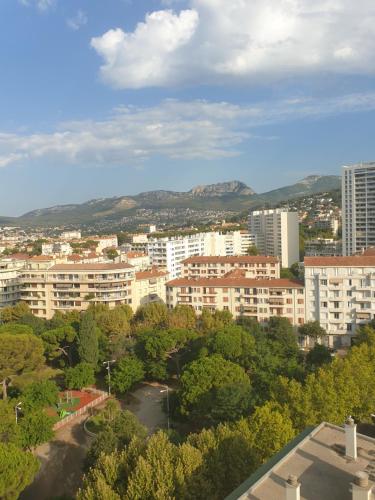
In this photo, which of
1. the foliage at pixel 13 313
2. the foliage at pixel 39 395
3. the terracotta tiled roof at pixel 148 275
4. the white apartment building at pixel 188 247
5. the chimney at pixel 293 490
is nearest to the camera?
the chimney at pixel 293 490

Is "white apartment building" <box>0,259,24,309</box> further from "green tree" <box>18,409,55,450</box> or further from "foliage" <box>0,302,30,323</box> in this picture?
"green tree" <box>18,409,55,450</box>

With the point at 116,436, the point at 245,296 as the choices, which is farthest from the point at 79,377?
the point at 245,296

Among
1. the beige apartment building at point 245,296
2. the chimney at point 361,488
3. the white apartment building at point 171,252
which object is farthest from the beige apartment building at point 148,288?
the chimney at point 361,488

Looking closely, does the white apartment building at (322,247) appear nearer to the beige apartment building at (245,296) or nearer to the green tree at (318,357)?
the beige apartment building at (245,296)

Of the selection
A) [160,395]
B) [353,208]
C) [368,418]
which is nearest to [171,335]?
[160,395]

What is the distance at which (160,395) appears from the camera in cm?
3497

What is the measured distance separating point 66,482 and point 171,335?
15.0m

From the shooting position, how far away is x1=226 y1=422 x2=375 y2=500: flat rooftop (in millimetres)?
10625

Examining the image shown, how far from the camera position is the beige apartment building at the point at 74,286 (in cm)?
5144

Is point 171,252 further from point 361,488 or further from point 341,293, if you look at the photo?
point 361,488

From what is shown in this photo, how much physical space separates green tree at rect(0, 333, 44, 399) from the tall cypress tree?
421 cm

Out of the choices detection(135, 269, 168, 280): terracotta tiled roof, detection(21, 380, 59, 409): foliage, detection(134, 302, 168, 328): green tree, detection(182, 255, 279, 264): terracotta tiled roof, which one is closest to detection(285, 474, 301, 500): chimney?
detection(21, 380, 59, 409): foliage

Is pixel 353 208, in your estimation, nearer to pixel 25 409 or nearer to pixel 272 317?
pixel 272 317

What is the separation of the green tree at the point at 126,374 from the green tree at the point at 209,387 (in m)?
5.28
